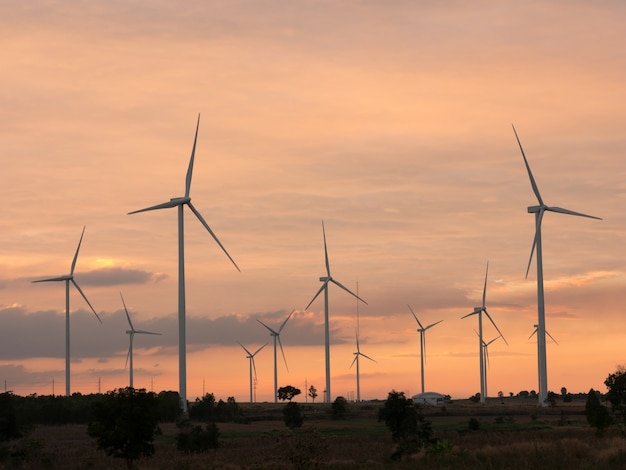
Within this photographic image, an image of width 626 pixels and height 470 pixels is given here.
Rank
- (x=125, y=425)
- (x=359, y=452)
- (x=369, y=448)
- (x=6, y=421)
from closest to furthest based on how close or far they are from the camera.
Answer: (x=125, y=425) < (x=359, y=452) < (x=369, y=448) < (x=6, y=421)

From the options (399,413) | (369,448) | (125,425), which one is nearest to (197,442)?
(369,448)

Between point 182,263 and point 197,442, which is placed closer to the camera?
point 197,442

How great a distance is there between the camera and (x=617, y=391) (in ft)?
304

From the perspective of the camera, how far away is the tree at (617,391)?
9241cm

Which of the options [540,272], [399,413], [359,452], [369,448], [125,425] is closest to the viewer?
[125,425]

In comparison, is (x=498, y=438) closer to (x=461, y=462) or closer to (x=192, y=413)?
(x=461, y=462)

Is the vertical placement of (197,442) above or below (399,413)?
below

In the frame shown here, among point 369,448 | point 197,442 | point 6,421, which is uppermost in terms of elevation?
point 6,421

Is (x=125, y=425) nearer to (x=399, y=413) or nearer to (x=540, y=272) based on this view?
(x=399, y=413)

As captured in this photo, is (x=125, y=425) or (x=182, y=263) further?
(x=182, y=263)

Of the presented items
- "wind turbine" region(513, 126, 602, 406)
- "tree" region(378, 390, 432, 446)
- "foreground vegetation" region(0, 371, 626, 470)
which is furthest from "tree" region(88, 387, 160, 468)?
"wind turbine" region(513, 126, 602, 406)

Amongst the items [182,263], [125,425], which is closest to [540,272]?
[182,263]

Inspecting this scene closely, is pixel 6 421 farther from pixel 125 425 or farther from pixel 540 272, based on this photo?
pixel 540 272

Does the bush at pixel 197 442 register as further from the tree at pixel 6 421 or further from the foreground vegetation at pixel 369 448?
the tree at pixel 6 421
